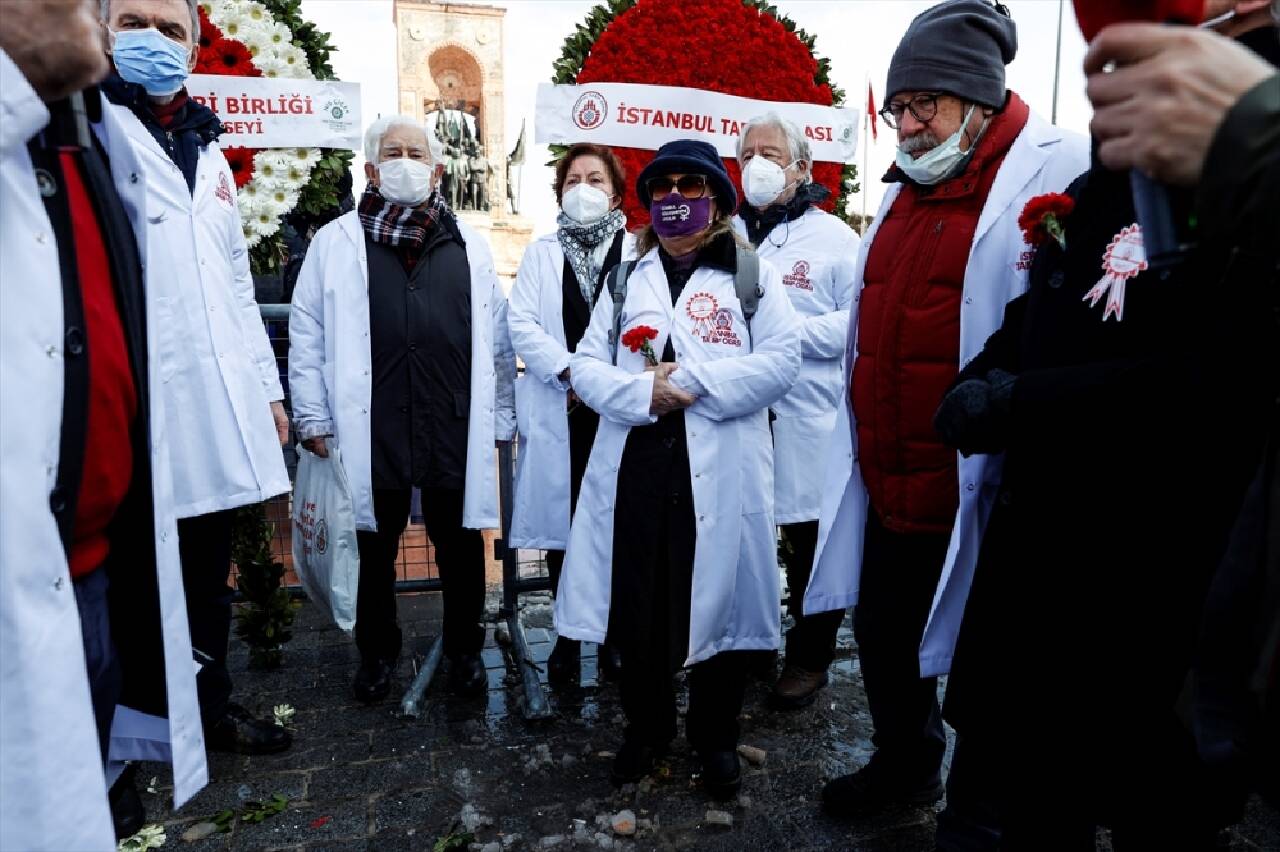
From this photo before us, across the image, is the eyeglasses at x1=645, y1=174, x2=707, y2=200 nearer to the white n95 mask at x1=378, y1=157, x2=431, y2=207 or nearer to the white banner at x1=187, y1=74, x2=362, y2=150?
the white n95 mask at x1=378, y1=157, x2=431, y2=207

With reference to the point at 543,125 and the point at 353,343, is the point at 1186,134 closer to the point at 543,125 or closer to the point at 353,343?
the point at 353,343

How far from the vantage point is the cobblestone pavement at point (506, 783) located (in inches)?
108

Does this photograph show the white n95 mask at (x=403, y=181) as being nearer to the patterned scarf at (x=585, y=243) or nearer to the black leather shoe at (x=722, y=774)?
the patterned scarf at (x=585, y=243)

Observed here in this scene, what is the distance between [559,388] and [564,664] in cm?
124

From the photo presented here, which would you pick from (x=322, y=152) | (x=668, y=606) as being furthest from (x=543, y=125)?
(x=668, y=606)

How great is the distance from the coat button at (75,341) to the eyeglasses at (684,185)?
1.97m

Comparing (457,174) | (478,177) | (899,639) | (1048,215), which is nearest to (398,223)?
(899,639)

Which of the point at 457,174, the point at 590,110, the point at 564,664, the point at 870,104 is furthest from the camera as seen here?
the point at 457,174

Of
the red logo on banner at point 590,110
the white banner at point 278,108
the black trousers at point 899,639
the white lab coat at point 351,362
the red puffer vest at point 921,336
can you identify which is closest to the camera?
the red puffer vest at point 921,336

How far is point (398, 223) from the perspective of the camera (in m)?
3.73

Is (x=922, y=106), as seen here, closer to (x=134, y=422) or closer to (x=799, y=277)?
(x=799, y=277)

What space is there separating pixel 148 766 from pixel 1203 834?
128 inches

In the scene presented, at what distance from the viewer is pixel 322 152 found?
13.9 feet

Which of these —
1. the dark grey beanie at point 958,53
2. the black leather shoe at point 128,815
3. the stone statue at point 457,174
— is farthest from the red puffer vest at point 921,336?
the stone statue at point 457,174
